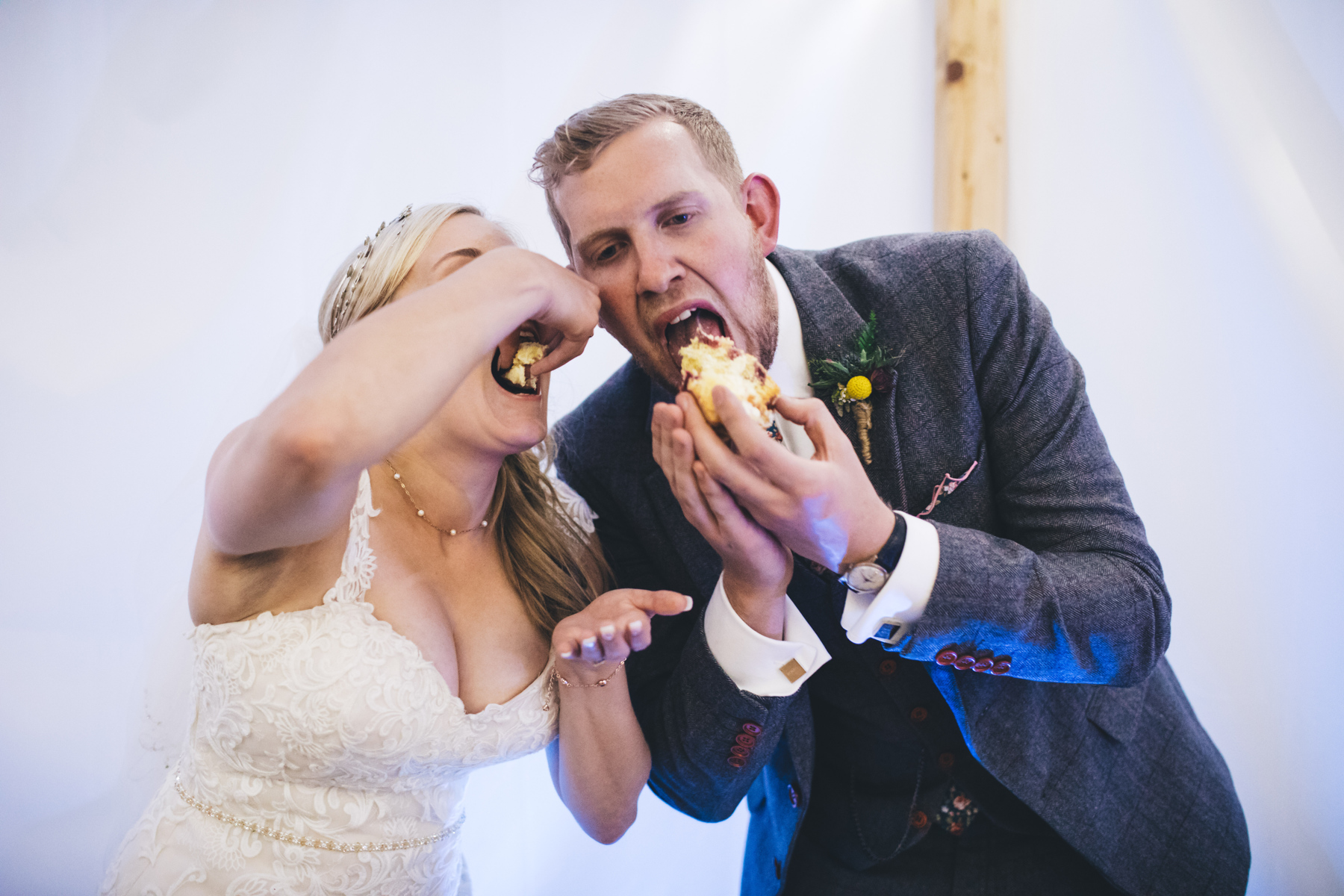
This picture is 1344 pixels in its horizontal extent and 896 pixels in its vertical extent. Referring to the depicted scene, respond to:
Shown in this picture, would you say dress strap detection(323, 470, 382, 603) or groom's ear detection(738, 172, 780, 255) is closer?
dress strap detection(323, 470, 382, 603)

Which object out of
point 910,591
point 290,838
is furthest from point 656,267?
point 290,838

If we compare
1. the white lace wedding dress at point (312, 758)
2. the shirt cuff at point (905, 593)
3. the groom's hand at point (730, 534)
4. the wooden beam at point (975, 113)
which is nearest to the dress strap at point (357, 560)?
the white lace wedding dress at point (312, 758)

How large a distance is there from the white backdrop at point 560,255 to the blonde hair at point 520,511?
51cm

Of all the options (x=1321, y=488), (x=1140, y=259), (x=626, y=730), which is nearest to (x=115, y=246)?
(x=626, y=730)

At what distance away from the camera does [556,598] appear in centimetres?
190

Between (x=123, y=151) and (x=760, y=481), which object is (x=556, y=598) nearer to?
(x=760, y=481)

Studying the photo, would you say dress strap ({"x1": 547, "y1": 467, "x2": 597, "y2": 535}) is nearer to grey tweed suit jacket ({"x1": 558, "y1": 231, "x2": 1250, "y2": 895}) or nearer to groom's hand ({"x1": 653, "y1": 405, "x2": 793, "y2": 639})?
grey tweed suit jacket ({"x1": 558, "y1": 231, "x2": 1250, "y2": 895})

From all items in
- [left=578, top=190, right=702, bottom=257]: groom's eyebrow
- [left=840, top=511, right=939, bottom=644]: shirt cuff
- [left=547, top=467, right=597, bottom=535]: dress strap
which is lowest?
[left=547, top=467, right=597, bottom=535]: dress strap

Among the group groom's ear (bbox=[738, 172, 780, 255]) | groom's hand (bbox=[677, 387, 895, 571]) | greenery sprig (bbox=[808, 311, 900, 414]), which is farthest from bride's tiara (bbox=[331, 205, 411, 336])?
greenery sprig (bbox=[808, 311, 900, 414])

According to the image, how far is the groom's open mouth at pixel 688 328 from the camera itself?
5.55 feet

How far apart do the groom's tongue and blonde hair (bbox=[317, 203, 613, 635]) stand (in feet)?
2.01

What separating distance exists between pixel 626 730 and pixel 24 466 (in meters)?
1.76

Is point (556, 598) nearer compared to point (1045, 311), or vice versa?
point (1045, 311)

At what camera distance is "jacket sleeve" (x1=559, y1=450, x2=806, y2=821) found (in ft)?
5.28
